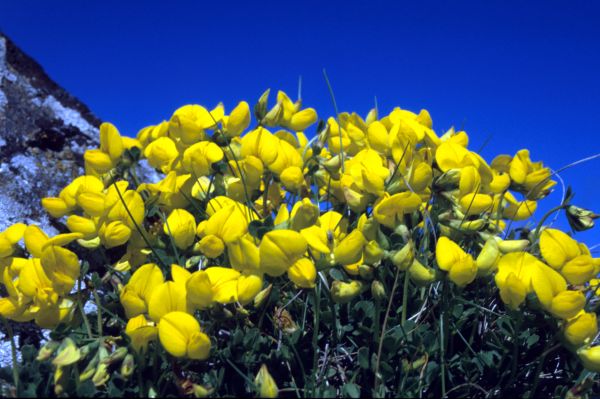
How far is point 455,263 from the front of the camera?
1.76m

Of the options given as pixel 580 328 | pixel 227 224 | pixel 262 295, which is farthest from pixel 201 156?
pixel 580 328

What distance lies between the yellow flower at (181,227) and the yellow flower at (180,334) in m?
0.51

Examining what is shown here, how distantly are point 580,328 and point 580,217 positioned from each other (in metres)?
0.42

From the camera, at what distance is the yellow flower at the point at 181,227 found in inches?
81.0

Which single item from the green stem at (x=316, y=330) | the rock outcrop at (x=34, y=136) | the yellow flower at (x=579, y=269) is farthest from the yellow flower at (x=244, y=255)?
the rock outcrop at (x=34, y=136)

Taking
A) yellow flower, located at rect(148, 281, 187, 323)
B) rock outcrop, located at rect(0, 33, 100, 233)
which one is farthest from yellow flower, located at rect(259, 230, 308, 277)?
rock outcrop, located at rect(0, 33, 100, 233)

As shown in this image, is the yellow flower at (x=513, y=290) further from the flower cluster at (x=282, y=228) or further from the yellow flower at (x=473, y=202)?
the yellow flower at (x=473, y=202)

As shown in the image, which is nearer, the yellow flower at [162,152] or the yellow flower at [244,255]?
the yellow flower at [244,255]

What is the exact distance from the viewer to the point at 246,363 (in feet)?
6.23

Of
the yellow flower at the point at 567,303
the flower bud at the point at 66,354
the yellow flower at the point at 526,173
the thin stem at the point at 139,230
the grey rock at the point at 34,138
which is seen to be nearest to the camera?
the flower bud at the point at 66,354

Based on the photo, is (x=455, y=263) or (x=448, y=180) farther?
(x=448, y=180)

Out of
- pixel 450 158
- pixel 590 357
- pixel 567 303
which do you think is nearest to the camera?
pixel 567 303

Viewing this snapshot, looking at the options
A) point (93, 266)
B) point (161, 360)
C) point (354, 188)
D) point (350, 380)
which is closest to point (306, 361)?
point (350, 380)

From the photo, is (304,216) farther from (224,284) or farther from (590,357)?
(590,357)
